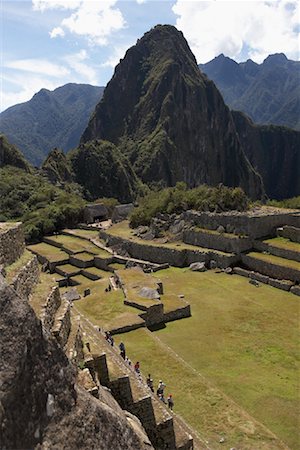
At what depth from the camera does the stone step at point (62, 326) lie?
9605 mm

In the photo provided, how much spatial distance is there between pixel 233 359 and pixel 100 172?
300 ft

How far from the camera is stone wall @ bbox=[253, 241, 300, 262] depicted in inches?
1145

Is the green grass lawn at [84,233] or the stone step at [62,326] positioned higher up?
the stone step at [62,326]

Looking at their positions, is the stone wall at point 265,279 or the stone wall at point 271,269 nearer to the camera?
the stone wall at point 265,279

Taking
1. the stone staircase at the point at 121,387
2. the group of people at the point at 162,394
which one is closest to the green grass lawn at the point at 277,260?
the group of people at the point at 162,394

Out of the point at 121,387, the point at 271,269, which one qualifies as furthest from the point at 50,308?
the point at 271,269

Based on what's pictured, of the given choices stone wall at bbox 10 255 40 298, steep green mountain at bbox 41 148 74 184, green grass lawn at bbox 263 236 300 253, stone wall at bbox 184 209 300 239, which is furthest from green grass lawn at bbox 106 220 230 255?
steep green mountain at bbox 41 148 74 184

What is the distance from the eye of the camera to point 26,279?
37.6 ft

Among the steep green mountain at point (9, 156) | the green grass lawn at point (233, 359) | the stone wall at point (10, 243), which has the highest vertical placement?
the steep green mountain at point (9, 156)

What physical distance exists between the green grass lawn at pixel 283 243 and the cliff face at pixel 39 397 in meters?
26.9

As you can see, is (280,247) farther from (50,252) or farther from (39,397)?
(39,397)

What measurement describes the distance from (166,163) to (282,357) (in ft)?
382

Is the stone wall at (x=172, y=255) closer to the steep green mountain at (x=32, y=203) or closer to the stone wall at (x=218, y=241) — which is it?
the stone wall at (x=218, y=241)

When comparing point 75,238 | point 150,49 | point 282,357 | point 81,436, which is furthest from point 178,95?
point 81,436
